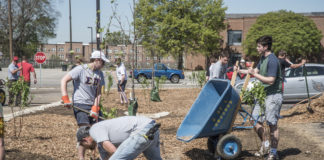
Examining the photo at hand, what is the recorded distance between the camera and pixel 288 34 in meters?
40.3

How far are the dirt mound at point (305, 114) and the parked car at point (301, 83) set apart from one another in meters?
2.28

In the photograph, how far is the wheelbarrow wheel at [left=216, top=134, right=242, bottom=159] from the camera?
15.1 ft

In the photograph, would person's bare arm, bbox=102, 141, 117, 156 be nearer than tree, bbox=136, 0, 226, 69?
Yes

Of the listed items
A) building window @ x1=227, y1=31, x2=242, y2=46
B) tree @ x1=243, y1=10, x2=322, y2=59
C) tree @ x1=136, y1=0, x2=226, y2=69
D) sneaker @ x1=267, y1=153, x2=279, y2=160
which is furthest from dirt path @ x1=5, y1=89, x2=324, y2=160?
building window @ x1=227, y1=31, x2=242, y2=46

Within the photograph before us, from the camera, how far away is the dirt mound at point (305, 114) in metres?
7.84

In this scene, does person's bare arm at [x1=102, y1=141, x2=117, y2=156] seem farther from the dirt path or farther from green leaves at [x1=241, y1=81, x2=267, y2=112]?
green leaves at [x1=241, y1=81, x2=267, y2=112]

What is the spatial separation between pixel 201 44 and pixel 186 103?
3335 centimetres

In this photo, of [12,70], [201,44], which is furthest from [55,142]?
[201,44]

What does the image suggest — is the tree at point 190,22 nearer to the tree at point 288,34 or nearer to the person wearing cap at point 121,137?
the tree at point 288,34

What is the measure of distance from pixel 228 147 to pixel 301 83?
7.39 metres

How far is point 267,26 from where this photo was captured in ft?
140

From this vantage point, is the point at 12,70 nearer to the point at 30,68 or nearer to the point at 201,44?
the point at 30,68

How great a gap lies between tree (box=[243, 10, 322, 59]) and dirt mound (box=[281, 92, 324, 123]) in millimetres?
33275

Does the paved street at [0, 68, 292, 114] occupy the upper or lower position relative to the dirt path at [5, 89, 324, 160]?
lower
